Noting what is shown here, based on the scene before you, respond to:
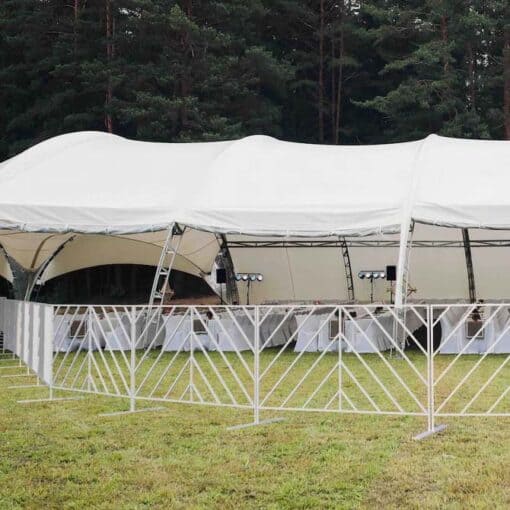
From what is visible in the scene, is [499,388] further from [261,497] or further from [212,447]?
[261,497]

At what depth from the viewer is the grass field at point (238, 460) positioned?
4797mm

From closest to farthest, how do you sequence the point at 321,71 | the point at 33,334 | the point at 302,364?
1. the point at 33,334
2. the point at 302,364
3. the point at 321,71

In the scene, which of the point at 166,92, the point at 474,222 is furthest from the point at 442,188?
the point at 166,92

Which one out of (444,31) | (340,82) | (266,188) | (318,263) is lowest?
(318,263)

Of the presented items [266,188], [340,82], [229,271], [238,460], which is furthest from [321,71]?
[238,460]

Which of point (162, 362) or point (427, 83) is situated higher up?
point (427, 83)

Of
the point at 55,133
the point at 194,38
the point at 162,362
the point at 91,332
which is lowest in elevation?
the point at 162,362

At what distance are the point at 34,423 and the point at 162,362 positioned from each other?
5255mm

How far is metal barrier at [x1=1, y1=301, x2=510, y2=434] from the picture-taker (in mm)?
7086

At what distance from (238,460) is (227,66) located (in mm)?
21015

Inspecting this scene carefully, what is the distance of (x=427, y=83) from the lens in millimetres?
26328

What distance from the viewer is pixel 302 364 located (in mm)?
11992

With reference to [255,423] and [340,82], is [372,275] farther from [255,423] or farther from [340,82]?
[340,82]

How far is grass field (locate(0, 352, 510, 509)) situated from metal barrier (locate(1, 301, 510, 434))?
0.67 feet
